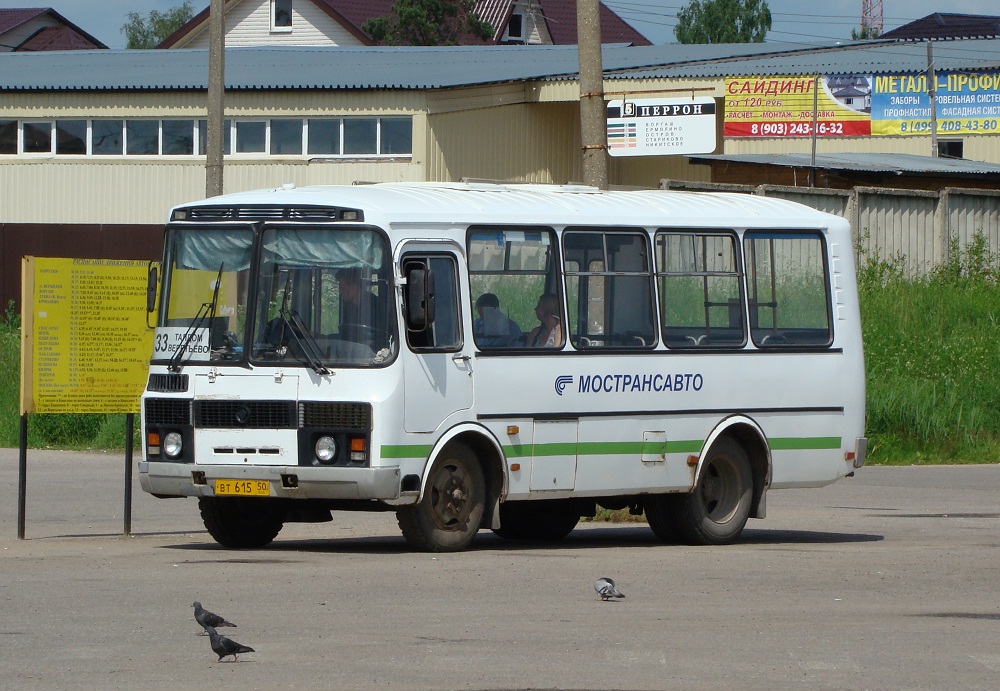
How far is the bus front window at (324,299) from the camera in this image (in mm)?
12180

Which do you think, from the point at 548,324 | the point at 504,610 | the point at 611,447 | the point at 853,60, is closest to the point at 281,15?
the point at 853,60

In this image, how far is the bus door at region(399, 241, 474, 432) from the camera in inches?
481

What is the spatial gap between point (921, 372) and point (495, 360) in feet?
46.1

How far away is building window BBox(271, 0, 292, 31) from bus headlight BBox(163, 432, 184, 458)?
59.7 meters

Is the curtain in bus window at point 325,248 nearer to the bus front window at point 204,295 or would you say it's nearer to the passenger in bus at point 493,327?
the bus front window at point 204,295

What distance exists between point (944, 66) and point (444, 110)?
2070 centimetres

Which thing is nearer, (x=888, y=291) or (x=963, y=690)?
(x=963, y=690)

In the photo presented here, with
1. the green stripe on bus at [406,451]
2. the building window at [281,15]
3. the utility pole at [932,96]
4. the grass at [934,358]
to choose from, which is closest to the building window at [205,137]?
the grass at [934,358]

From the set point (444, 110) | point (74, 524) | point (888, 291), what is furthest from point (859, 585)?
point (444, 110)

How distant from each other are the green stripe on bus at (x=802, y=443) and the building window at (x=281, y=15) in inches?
2310

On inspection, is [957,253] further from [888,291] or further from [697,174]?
[697,174]

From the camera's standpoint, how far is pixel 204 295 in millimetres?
12766

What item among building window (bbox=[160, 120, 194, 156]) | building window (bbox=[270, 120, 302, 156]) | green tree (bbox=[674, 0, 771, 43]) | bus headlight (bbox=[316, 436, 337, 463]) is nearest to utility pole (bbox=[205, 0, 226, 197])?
bus headlight (bbox=[316, 436, 337, 463])

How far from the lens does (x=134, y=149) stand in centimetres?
3897
